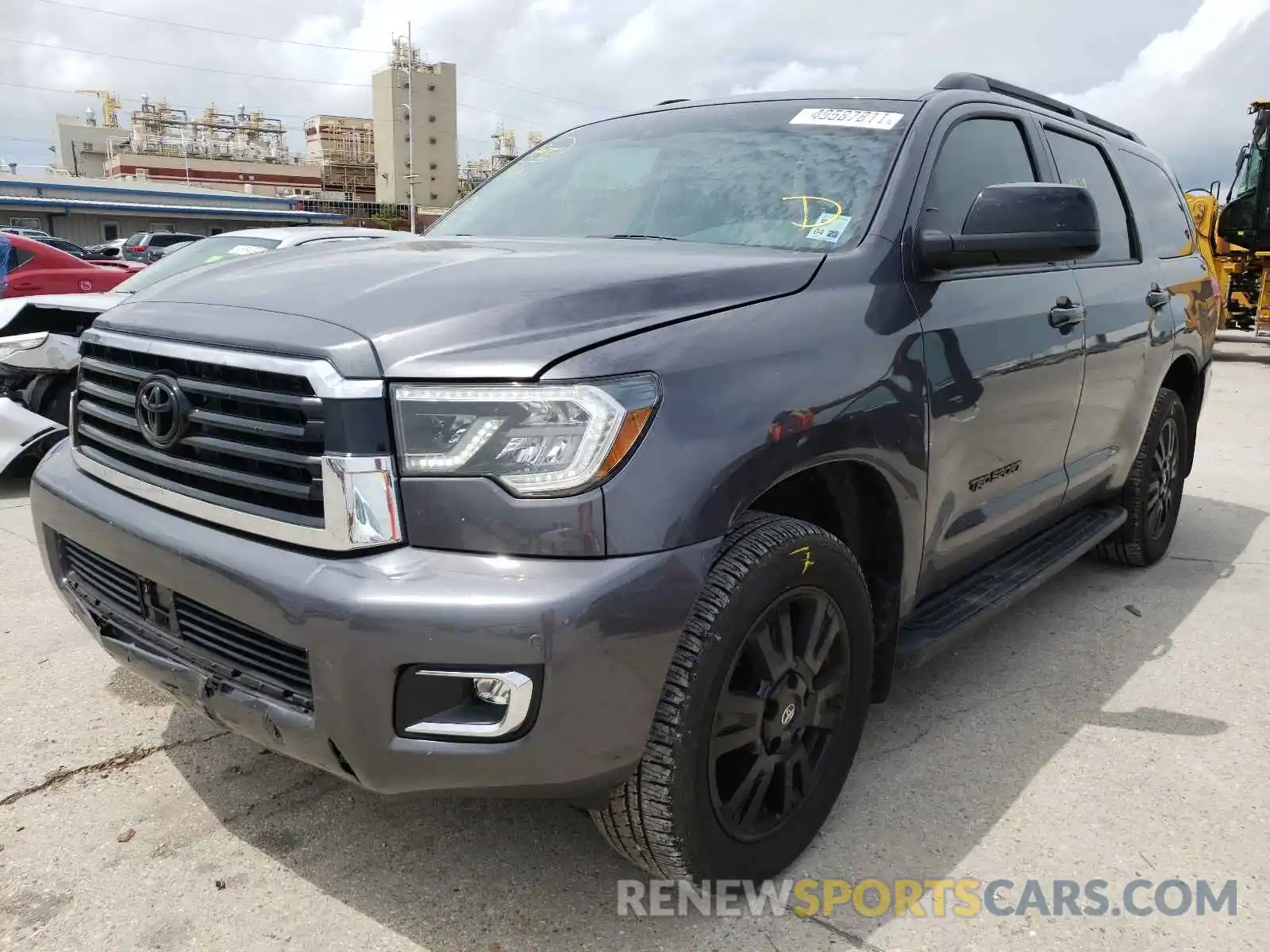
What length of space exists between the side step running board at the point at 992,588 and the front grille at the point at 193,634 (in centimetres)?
159

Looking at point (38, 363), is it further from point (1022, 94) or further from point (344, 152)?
point (344, 152)

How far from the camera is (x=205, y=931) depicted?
2180 millimetres

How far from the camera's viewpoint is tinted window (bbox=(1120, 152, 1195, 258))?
14.4ft

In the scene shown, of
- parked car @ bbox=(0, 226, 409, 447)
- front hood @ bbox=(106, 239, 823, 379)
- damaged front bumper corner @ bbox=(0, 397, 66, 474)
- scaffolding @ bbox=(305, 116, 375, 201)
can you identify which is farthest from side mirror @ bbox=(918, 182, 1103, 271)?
scaffolding @ bbox=(305, 116, 375, 201)

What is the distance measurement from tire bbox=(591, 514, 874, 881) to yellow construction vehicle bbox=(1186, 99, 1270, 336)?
14685mm

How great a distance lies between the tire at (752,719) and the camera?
1.99 m

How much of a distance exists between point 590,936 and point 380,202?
10287 centimetres

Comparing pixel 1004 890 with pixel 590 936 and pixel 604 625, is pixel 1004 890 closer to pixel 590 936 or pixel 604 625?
pixel 590 936

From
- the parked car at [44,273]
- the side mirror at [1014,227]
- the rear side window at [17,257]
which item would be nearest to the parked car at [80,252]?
the parked car at [44,273]

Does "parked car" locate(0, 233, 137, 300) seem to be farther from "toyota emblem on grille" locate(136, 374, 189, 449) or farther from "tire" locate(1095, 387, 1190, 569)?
"tire" locate(1095, 387, 1190, 569)

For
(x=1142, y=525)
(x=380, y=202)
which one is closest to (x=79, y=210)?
(x=380, y=202)

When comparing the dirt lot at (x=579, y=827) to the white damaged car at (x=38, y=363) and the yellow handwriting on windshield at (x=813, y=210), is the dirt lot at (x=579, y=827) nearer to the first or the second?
the yellow handwriting on windshield at (x=813, y=210)

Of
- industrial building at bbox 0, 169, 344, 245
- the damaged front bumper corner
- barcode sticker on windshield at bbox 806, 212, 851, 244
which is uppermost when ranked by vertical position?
barcode sticker on windshield at bbox 806, 212, 851, 244

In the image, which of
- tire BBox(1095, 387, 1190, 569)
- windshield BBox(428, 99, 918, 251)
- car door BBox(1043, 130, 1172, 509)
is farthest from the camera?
tire BBox(1095, 387, 1190, 569)
